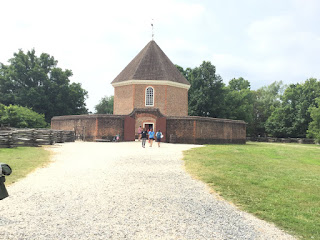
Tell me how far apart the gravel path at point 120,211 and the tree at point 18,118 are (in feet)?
91.4

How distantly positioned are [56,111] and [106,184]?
47.1 m

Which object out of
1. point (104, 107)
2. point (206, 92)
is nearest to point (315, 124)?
point (206, 92)

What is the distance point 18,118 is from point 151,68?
57.5 feet

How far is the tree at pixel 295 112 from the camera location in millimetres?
54562

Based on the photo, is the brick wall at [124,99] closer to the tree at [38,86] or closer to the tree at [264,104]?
the tree at [38,86]

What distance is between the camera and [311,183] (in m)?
9.73

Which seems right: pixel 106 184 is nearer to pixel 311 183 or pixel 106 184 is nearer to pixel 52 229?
pixel 52 229

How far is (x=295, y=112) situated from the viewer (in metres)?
56.7

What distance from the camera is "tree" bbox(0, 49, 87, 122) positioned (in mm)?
49562

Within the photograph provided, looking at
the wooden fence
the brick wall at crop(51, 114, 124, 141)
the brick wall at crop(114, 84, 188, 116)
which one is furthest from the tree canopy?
the wooden fence

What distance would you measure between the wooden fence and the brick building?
17.8 ft

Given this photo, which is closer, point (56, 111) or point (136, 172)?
point (136, 172)

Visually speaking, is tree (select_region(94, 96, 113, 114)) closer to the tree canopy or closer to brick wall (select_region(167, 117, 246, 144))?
the tree canopy

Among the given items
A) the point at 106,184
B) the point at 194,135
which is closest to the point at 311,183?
the point at 106,184
